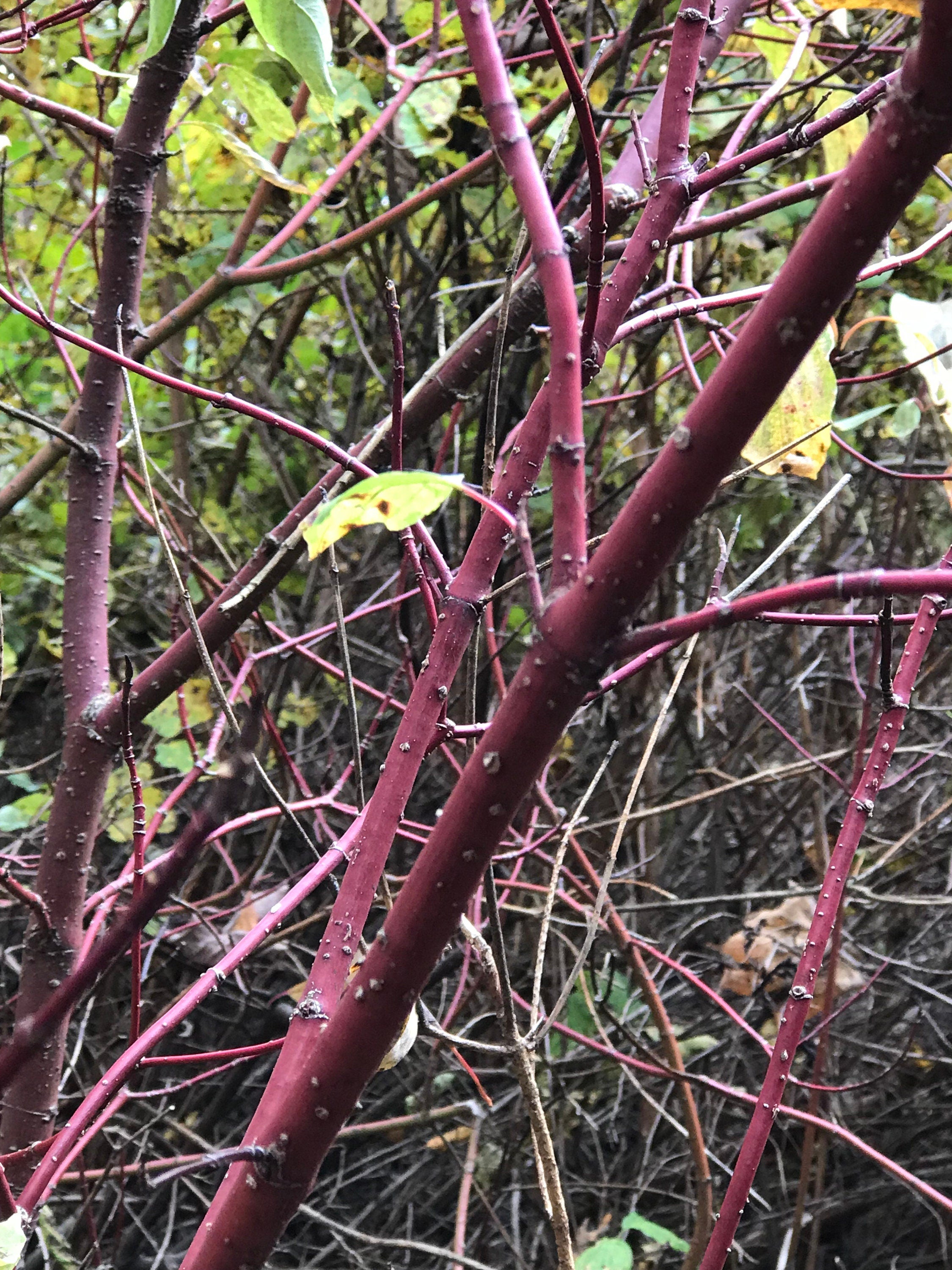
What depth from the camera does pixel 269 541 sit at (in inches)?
33.5

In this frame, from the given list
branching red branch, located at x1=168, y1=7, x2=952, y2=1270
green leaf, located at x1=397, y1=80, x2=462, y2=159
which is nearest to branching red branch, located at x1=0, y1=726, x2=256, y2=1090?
branching red branch, located at x1=168, y1=7, x2=952, y2=1270

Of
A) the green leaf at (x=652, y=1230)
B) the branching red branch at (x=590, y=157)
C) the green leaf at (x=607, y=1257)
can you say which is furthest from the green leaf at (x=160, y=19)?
the green leaf at (x=652, y=1230)

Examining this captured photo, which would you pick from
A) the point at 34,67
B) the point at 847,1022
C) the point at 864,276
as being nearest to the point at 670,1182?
the point at 847,1022

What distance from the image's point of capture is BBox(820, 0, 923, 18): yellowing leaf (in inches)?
31.8

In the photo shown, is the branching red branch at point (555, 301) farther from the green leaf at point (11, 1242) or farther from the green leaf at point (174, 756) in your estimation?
the green leaf at point (174, 756)

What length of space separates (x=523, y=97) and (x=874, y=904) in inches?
60.7

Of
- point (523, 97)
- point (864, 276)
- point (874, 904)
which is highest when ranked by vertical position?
point (523, 97)

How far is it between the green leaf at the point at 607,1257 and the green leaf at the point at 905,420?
91 centimetres

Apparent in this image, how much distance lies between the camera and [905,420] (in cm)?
108

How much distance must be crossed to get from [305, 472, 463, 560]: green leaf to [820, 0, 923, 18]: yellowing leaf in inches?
29.0

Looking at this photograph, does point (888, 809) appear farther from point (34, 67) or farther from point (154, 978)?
point (34, 67)

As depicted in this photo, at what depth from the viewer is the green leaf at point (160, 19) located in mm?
486

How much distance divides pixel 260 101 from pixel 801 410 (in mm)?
544

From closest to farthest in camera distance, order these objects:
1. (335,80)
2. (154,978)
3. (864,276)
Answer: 1. (864,276)
2. (335,80)
3. (154,978)
